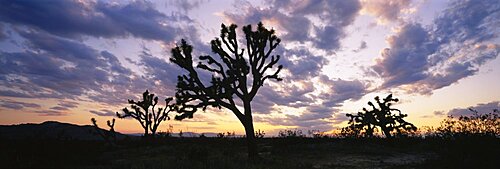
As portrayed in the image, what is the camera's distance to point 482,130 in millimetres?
15875

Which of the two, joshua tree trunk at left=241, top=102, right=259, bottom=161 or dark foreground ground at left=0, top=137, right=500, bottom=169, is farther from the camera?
joshua tree trunk at left=241, top=102, right=259, bottom=161

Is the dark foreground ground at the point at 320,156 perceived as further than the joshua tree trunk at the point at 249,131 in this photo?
No

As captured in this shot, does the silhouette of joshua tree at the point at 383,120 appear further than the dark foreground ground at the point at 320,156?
Yes

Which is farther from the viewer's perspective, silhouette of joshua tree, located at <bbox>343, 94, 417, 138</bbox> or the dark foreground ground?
silhouette of joshua tree, located at <bbox>343, 94, 417, 138</bbox>

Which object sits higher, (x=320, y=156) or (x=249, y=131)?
(x=249, y=131)

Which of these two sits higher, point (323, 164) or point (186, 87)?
point (186, 87)

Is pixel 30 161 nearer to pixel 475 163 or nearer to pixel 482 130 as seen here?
pixel 475 163

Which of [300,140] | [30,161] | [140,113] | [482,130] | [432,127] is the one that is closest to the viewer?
[30,161]

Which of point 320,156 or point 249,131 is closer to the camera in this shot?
point 249,131

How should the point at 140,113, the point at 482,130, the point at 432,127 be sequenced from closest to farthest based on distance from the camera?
the point at 482,130 < the point at 432,127 < the point at 140,113

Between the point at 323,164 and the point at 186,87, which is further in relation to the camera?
the point at 186,87

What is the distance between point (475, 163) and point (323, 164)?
546cm

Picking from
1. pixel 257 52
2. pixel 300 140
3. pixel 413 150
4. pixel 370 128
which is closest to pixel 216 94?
pixel 257 52

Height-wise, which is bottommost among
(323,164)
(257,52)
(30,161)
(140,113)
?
(323,164)
